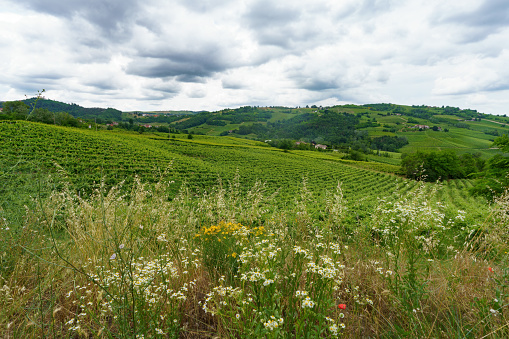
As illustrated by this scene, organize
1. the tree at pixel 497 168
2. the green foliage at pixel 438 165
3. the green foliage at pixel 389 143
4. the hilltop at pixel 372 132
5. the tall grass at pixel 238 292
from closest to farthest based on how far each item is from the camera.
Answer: the tall grass at pixel 238 292
the tree at pixel 497 168
the green foliage at pixel 438 165
the hilltop at pixel 372 132
the green foliage at pixel 389 143

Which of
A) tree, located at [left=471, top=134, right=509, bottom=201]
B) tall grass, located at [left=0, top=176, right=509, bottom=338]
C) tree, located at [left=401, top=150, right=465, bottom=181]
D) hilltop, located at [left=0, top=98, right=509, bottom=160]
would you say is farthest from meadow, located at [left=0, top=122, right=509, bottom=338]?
hilltop, located at [left=0, top=98, right=509, bottom=160]

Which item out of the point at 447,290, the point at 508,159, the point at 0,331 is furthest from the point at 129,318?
the point at 508,159

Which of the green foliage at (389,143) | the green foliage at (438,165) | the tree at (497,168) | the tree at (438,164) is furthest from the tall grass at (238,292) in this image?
the green foliage at (389,143)

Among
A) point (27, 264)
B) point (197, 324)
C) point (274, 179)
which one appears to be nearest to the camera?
point (197, 324)

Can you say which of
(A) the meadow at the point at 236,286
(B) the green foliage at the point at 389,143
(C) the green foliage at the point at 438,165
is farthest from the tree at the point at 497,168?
(B) the green foliage at the point at 389,143

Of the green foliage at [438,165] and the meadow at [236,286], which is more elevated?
the meadow at [236,286]

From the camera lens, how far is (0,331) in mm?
2029

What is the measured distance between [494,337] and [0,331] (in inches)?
163

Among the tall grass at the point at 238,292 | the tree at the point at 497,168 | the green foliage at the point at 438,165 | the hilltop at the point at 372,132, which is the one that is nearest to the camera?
the tall grass at the point at 238,292

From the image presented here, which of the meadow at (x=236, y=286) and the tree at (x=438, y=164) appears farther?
the tree at (x=438, y=164)

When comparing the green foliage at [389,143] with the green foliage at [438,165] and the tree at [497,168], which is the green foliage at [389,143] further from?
the tree at [497,168]

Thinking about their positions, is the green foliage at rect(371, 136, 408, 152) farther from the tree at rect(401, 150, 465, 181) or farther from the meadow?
the meadow

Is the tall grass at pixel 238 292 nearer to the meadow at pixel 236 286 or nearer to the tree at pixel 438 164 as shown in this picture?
the meadow at pixel 236 286

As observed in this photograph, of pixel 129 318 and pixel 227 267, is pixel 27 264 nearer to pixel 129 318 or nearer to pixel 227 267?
pixel 129 318
